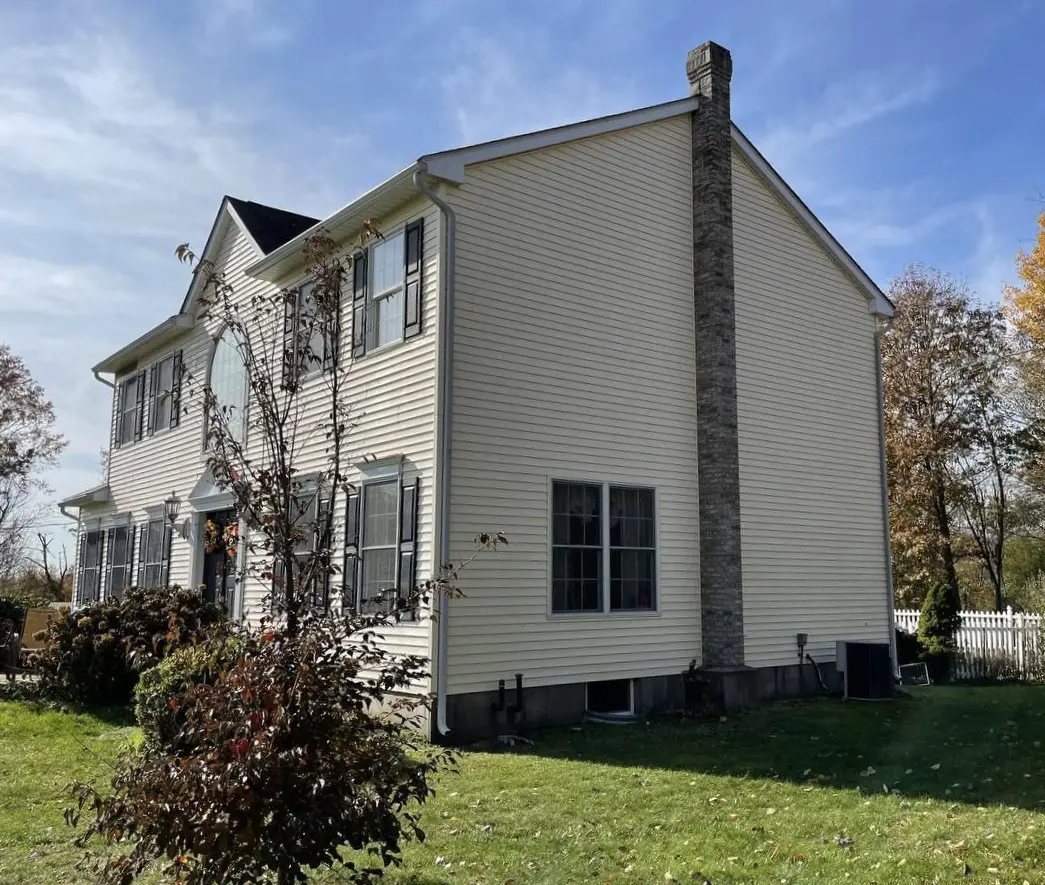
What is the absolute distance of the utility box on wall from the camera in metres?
13.8

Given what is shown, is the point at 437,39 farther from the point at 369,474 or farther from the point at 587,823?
the point at 587,823

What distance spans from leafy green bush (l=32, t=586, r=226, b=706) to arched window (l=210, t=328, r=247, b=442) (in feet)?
10.7

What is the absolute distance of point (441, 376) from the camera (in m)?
10.5

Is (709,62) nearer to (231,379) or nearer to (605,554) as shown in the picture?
(605,554)

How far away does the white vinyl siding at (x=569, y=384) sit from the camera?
34.9 ft

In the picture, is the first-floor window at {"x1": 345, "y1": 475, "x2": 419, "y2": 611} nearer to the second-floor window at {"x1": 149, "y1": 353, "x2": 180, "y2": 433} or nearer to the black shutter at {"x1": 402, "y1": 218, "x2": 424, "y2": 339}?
the black shutter at {"x1": 402, "y1": 218, "x2": 424, "y2": 339}

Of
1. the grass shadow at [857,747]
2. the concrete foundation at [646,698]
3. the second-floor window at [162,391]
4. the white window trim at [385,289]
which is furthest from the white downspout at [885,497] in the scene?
the second-floor window at [162,391]

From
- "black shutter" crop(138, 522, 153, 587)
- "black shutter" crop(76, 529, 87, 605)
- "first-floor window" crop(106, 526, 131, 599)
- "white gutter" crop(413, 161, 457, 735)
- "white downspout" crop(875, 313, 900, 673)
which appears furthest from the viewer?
"black shutter" crop(76, 529, 87, 605)

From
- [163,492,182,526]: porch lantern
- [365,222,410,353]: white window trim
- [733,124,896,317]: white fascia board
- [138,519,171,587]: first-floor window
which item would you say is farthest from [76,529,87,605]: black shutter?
[733,124,896,317]: white fascia board

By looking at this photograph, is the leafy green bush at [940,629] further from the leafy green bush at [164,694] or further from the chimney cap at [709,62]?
the leafy green bush at [164,694]

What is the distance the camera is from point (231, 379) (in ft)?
53.1

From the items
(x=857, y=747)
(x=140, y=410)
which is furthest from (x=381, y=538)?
(x=140, y=410)

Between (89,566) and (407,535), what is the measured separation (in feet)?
43.8

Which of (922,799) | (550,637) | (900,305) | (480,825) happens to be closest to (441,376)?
(550,637)
